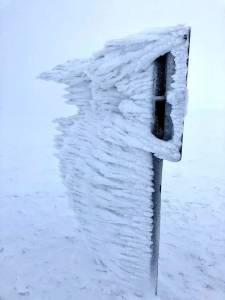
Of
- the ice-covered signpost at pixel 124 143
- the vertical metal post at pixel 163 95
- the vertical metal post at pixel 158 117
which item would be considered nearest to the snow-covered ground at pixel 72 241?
the ice-covered signpost at pixel 124 143

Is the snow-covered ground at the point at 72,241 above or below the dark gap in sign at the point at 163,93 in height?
below

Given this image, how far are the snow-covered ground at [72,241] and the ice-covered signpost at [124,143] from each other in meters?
0.33

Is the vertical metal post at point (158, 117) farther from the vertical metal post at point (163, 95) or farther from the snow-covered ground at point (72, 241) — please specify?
the snow-covered ground at point (72, 241)

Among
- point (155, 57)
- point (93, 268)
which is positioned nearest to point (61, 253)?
point (93, 268)

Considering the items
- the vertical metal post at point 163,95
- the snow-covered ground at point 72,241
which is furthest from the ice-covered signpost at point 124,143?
the snow-covered ground at point 72,241

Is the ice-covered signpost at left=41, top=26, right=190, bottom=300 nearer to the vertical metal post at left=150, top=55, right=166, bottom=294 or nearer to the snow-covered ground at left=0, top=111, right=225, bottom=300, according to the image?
the vertical metal post at left=150, top=55, right=166, bottom=294

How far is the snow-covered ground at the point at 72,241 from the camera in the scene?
9.70 feet

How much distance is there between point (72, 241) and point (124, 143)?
1.46 meters

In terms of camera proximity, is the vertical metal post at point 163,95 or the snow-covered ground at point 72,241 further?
the snow-covered ground at point 72,241

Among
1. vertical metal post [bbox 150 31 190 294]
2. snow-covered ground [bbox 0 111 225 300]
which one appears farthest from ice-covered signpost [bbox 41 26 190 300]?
snow-covered ground [bbox 0 111 225 300]

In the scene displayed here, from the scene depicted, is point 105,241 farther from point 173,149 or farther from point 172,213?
point 172,213

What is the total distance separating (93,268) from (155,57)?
1.70 meters

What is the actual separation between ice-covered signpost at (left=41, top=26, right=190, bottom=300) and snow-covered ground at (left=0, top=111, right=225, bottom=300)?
0.33 metres

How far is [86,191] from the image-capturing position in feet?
9.21
